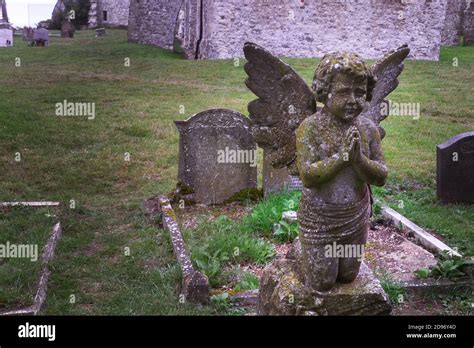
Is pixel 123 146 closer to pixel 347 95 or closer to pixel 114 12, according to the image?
pixel 347 95

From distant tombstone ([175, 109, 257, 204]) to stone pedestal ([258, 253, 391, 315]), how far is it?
4378 mm

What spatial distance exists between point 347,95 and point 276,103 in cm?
73

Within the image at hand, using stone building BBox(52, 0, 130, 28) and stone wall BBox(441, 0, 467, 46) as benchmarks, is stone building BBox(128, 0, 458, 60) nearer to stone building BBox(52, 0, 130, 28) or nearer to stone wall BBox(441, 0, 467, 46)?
stone wall BBox(441, 0, 467, 46)

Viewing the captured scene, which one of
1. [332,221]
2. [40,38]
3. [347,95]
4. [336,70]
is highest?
[40,38]

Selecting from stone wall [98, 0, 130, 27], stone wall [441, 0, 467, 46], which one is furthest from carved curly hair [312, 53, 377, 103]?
stone wall [98, 0, 130, 27]

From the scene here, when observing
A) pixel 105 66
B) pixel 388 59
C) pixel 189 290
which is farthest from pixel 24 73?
pixel 388 59

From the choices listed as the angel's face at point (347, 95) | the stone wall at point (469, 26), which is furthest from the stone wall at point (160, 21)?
the angel's face at point (347, 95)

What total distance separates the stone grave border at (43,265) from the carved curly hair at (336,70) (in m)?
3.16

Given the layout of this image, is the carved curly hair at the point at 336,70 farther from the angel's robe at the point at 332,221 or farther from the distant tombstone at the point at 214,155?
the distant tombstone at the point at 214,155

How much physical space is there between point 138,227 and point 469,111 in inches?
379

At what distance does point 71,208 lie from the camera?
8.62 metres

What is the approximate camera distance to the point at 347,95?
3.99 m

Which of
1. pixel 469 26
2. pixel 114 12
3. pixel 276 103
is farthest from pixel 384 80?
pixel 114 12

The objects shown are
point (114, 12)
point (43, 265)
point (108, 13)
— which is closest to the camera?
point (43, 265)
